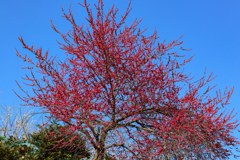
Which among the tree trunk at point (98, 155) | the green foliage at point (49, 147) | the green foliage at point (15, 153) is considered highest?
the green foliage at point (49, 147)

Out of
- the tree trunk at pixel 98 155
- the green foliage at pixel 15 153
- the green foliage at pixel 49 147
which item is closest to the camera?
the green foliage at pixel 15 153

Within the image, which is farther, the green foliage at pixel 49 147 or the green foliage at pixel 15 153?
the green foliage at pixel 49 147

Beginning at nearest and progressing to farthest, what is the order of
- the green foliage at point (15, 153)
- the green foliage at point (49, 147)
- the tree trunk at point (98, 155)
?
the green foliage at point (15, 153), the tree trunk at point (98, 155), the green foliage at point (49, 147)

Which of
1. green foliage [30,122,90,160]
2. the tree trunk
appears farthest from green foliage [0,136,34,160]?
the tree trunk

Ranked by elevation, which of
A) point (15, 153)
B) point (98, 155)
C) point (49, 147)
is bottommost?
point (15, 153)

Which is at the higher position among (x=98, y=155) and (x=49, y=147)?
(x=49, y=147)

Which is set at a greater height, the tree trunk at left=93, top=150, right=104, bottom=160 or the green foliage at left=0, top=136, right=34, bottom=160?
the tree trunk at left=93, top=150, right=104, bottom=160

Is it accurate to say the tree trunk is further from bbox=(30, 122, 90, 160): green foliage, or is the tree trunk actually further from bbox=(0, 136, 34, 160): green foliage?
bbox=(0, 136, 34, 160): green foliage

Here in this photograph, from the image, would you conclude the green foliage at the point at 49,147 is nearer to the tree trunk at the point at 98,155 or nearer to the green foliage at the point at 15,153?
the tree trunk at the point at 98,155

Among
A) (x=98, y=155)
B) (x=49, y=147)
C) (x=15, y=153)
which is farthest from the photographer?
(x=49, y=147)

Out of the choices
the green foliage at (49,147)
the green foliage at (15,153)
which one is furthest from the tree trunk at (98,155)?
the green foliage at (15,153)

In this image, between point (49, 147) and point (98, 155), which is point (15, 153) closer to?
point (49, 147)

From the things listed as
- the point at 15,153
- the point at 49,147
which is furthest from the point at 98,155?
the point at 15,153

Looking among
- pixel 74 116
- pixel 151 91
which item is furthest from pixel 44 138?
pixel 151 91
